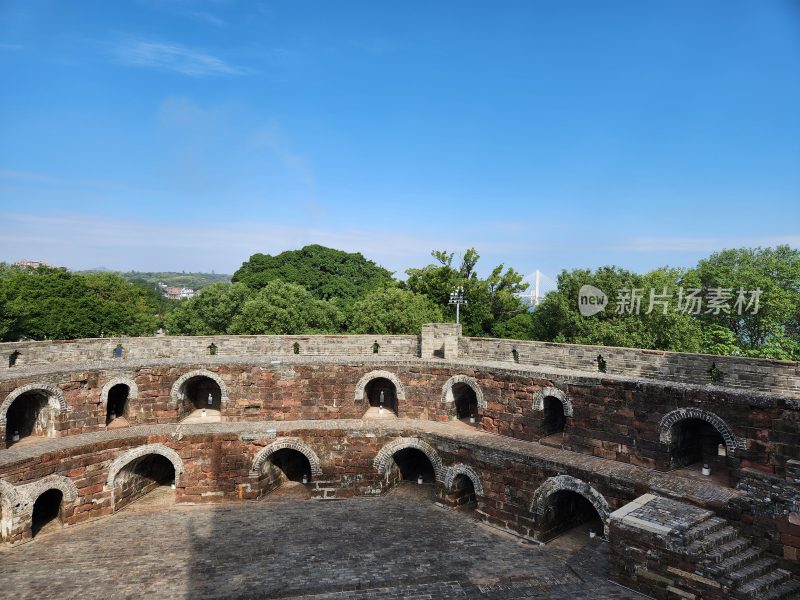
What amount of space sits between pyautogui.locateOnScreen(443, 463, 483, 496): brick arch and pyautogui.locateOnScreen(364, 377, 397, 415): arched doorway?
393 cm

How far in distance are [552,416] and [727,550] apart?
18.5 feet

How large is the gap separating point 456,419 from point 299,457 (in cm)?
557

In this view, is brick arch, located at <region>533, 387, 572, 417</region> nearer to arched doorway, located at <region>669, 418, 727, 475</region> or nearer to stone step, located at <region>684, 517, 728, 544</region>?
arched doorway, located at <region>669, 418, 727, 475</region>

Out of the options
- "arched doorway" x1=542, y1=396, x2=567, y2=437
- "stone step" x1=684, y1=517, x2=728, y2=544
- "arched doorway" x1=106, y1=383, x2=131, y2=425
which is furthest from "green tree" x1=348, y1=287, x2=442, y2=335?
"stone step" x1=684, y1=517, x2=728, y2=544

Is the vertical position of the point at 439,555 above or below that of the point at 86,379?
below

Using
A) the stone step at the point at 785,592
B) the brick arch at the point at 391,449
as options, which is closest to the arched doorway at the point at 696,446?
the stone step at the point at 785,592

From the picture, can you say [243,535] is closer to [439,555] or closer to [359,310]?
[439,555]

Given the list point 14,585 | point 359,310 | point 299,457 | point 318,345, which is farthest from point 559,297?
point 14,585

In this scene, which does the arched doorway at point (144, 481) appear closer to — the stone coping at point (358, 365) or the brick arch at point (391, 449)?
the stone coping at point (358, 365)

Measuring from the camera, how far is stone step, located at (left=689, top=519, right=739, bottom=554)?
29.4 feet

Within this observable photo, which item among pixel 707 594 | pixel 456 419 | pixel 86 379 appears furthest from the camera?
pixel 456 419

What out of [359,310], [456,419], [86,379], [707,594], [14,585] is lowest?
[14,585]

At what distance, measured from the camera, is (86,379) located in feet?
50.0

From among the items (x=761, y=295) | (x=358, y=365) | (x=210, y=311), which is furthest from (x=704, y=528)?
(x=210, y=311)
